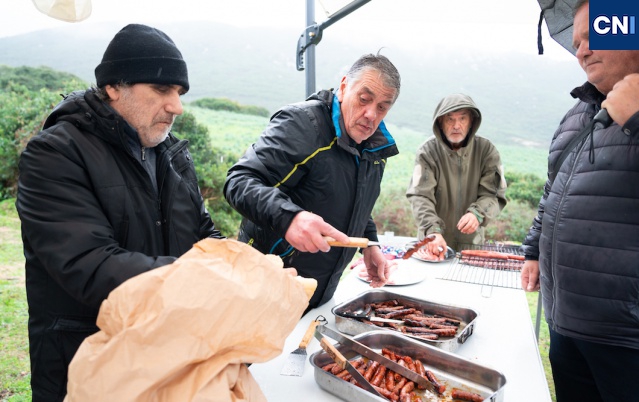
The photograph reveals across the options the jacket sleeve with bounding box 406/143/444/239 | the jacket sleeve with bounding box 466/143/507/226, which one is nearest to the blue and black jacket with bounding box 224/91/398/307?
the jacket sleeve with bounding box 406/143/444/239

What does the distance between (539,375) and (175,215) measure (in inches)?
65.0

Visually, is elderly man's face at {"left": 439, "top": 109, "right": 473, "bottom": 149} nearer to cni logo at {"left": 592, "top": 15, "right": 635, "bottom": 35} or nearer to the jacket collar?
cni logo at {"left": 592, "top": 15, "right": 635, "bottom": 35}

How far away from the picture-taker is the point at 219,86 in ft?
31.9

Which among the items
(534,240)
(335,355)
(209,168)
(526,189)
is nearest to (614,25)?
(534,240)

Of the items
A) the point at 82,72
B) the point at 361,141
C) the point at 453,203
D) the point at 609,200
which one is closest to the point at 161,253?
the point at 361,141

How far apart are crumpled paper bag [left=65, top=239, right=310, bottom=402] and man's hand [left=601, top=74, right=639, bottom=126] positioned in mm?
1562

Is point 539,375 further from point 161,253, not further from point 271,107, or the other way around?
point 271,107

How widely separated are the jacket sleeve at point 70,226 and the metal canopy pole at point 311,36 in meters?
2.49

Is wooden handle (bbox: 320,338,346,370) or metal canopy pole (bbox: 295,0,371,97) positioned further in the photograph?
metal canopy pole (bbox: 295,0,371,97)

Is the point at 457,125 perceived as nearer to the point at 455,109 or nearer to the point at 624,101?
the point at 455,109

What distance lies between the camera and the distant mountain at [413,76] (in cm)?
1013

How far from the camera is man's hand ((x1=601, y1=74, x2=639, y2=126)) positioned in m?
1.61

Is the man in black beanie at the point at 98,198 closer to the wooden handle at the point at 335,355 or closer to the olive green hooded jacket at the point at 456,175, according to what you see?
the wooden handle at the point at 335,355

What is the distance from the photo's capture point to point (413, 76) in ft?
38.5
